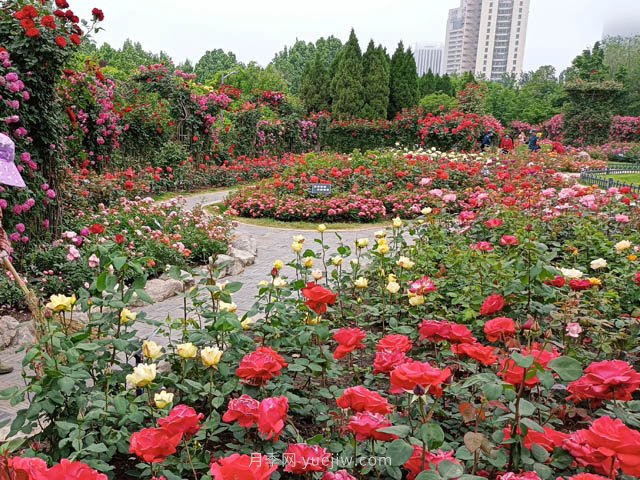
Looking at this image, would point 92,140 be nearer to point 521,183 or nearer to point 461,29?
point 521,183

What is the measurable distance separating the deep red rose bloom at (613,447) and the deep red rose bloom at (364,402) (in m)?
0.45

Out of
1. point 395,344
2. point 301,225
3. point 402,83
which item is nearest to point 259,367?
point 395,344

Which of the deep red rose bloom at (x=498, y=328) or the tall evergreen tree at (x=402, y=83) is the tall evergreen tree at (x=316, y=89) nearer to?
the tall evergreen tree at (x=402, y=83)

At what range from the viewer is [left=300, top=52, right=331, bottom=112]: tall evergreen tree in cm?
2378

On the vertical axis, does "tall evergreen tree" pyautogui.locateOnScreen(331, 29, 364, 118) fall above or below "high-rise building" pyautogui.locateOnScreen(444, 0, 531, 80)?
below

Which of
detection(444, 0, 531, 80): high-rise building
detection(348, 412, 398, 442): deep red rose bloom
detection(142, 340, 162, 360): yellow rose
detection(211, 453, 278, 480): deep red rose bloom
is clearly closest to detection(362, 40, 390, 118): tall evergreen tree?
detection(142, 340, 162, 360): yellow rose

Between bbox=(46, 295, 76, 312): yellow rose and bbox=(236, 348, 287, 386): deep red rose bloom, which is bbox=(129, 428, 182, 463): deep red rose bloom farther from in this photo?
bbox=(46, 295, 76, 312): yellow rose

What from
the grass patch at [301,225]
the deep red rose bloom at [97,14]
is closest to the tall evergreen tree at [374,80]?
the grass patch at [301,225]

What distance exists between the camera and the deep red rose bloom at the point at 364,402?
1227 millimetres

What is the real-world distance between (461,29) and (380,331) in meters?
127

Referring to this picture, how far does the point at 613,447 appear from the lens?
1.05m

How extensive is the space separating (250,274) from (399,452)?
14.6 ft

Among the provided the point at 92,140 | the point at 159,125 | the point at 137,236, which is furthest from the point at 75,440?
the point at 159,125

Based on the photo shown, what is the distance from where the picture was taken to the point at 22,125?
4516 millimetres
